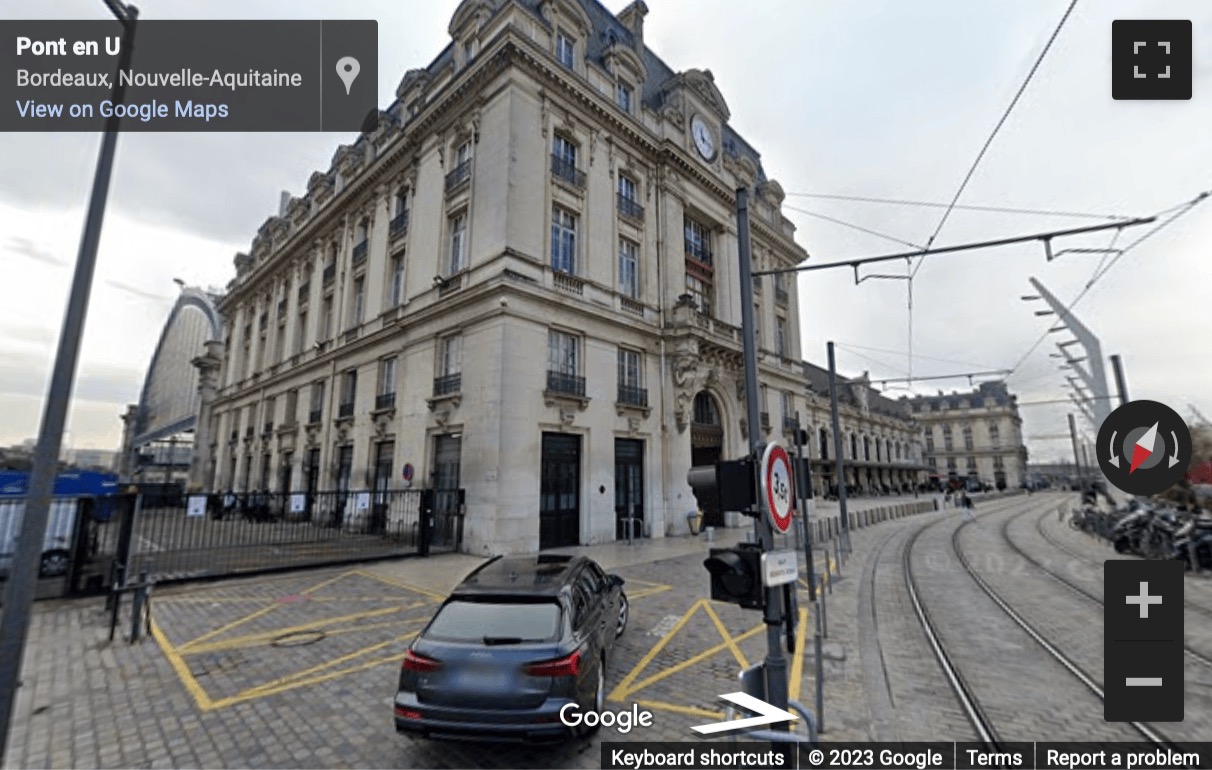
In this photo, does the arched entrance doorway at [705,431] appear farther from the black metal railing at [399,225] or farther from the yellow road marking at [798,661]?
the black metal railing at [399,225]

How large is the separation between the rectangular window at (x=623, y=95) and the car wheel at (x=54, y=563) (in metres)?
22.7

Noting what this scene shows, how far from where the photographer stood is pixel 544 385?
1756 centimetres

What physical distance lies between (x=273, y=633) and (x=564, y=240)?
50.5 feet

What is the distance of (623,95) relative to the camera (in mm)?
23016

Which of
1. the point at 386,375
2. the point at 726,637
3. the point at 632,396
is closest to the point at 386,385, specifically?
the point at 386,375

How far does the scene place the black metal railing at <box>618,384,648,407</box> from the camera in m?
20.3

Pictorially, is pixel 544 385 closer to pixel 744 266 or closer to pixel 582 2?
pixel 744 266

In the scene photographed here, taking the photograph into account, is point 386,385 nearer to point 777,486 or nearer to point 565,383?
point 565,383

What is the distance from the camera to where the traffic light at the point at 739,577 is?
3787 millimetres

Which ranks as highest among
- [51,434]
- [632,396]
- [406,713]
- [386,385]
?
[386,385]

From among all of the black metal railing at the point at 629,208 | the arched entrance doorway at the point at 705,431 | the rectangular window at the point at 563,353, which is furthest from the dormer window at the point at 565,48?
the arched entrance doorway at the point at 705,431

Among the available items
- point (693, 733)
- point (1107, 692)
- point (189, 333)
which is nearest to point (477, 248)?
point (693, 733)

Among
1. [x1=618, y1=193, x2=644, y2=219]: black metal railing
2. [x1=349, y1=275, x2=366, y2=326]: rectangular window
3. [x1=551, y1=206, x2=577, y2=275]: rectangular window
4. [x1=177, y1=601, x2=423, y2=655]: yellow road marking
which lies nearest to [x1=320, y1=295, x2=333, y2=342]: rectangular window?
[x1=349, y1=275, x2=366, y2=326]: rectangular window

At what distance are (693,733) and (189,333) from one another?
10136cm
